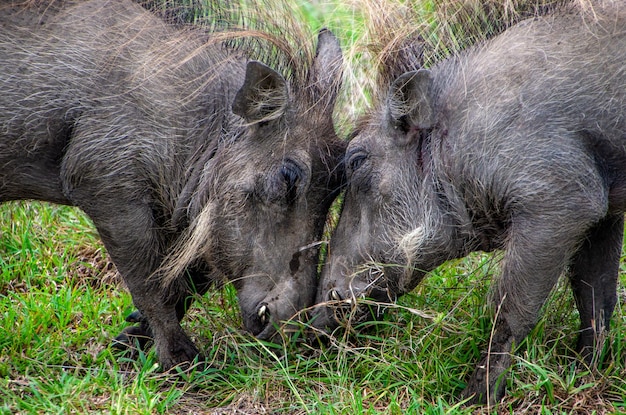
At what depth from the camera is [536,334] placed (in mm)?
4359

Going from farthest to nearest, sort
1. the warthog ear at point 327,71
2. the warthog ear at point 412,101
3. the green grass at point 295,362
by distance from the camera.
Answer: the warthog ear at point 327,71 < the warthog ear at point 412,101 < the green grass at point 295,362

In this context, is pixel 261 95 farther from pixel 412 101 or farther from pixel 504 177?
pixel 504 177

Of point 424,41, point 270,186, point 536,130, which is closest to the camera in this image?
point 536,130

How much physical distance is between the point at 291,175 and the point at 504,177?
37.0 inches

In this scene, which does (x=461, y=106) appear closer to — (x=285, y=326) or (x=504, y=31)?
(x=504, y=31)

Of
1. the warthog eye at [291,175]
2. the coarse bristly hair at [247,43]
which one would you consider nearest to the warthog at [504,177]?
the warthog eye at [291,175]

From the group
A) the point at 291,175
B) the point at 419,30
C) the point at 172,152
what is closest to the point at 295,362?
the point at 291,175

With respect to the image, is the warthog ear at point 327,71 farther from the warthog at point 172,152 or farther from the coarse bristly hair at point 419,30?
the coarse bristly hair at point 419,30

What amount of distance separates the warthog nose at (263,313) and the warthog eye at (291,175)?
508 mm

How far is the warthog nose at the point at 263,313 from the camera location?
4336 mm

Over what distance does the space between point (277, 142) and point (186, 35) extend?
2.17 ft

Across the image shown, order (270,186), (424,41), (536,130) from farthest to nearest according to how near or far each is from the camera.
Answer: (424,41) < (270,186) < (536,130)

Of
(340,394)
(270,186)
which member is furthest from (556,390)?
(270,186)

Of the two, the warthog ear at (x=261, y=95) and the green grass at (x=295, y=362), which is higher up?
the warthog ear at (x=261, y=95)
